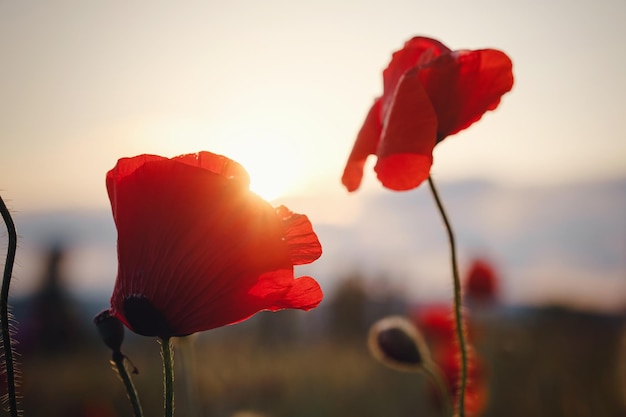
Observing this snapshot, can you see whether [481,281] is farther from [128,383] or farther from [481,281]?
[128,383]

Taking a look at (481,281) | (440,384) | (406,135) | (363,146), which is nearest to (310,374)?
(481,281)

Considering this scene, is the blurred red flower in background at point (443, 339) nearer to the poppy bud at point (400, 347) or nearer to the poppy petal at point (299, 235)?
the poppy bud at point (400, 347)

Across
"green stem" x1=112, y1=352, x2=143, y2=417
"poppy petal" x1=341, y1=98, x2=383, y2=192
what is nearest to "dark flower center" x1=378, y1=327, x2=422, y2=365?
"poppy petal" x1=341, y1=98, x2=383, y2=192

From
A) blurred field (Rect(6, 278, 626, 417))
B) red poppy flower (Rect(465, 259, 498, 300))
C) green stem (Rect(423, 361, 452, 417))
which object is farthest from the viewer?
red poppy flower (Rect(465, 259, 498, 300))

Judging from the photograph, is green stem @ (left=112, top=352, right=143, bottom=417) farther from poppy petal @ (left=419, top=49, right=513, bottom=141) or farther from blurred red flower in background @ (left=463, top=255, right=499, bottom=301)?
blurred red flower in background @ (left=463, top=255, right=499, bottom=301)

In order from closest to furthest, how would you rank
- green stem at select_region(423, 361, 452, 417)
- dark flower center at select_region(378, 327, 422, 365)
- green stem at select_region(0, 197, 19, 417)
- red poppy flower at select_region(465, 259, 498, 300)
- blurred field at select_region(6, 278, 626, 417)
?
green stem at select_region(0, 197, 19, 417) → green stem at select_region(423, 361, 452, 417) → dark flower center at select_region(378, 327, 422, 365) → blurred field at select_region(6, 278, 626, 417) → red poppy flower at select_region(465, 259, 498, 300)

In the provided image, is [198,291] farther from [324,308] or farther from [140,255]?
[324,308]
